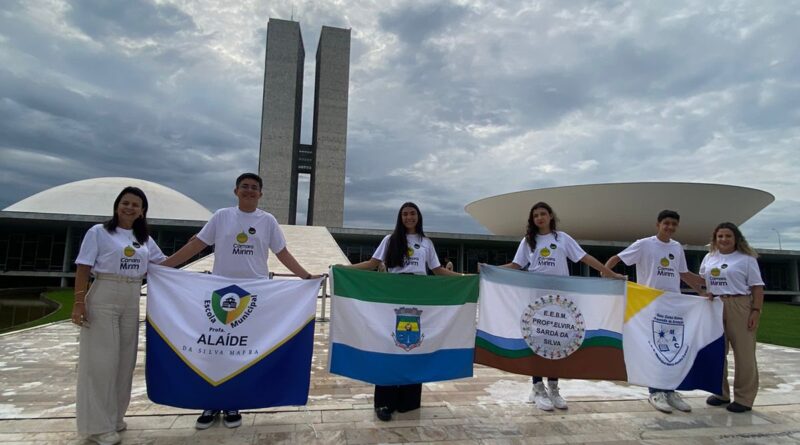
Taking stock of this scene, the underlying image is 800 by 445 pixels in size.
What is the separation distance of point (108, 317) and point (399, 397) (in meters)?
2.23

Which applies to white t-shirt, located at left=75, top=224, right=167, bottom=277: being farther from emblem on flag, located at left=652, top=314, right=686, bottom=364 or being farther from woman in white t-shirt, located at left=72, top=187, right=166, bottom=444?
emblem on flag, located at left=652, top=314, right=686, bottom=364

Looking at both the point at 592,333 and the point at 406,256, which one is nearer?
the point at 406,256

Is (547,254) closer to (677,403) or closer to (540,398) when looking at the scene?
(540,398)

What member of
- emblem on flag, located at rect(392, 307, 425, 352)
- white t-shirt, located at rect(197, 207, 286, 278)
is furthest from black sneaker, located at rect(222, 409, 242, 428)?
emblem on flag, located at rect(392, 307, 425, 352)

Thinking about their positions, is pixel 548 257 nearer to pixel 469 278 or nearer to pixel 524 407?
pixel 469 278

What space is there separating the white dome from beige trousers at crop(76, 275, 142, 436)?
3768 centimetres

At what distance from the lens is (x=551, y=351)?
149 inches

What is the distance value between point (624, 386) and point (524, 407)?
1.56 m

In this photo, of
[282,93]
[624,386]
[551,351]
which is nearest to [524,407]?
[551,351]

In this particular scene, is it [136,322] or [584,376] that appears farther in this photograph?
[584,376]

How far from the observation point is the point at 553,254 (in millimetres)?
3928

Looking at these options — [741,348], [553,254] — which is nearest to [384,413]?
[553,254]

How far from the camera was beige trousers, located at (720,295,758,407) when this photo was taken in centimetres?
393

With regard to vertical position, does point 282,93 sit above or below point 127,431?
above
